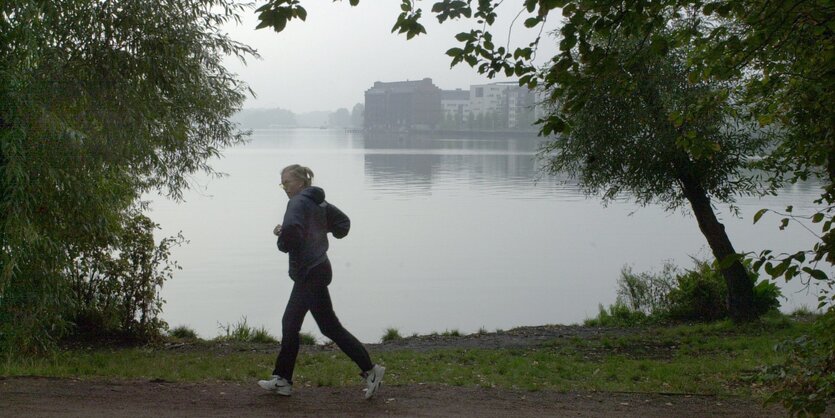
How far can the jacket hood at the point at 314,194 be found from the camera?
23.0ft

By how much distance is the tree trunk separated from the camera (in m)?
14.1

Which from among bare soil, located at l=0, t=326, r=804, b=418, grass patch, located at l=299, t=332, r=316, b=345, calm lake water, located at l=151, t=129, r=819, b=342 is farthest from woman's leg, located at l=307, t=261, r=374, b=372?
calm lake water, located at l=151, t=129, r=819, b=342

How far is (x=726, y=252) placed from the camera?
1430 centimetres

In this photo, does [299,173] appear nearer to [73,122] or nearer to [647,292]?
[73,122]

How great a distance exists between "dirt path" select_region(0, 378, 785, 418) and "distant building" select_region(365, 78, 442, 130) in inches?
3841

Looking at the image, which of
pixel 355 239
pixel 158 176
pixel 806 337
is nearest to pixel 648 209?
pixel 355 239

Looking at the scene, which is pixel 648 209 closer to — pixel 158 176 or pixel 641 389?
pixel 158 176

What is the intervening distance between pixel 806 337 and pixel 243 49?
9791 millimetres

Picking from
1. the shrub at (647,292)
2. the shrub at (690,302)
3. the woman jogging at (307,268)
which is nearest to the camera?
the woman jogging at (307,268)

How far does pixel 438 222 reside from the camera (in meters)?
38.1

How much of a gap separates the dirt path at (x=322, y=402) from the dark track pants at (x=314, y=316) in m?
0.34

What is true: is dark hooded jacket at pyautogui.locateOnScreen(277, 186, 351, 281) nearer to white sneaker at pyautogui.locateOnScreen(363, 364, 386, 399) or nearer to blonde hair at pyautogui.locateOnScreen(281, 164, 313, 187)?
blonde hair at pyautogui.locateOnScreen(281, 164, 313, 187)

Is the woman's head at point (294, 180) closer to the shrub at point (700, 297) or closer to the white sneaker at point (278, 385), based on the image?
the white sneaker at point (278, 385)

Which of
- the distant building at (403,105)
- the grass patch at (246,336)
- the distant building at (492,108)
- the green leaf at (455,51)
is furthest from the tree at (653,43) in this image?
the distant building at (403,105)
